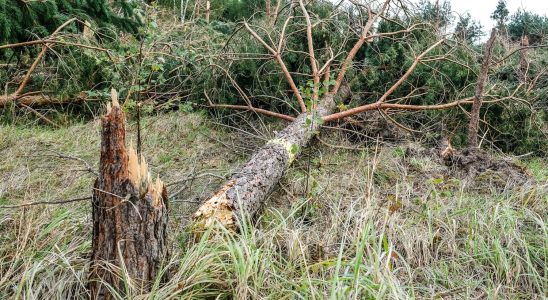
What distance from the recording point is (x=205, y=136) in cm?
446

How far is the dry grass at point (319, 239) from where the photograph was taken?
1.72 m

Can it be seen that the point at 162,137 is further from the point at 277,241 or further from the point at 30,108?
the point at 277,241

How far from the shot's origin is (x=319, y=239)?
2.22 meters

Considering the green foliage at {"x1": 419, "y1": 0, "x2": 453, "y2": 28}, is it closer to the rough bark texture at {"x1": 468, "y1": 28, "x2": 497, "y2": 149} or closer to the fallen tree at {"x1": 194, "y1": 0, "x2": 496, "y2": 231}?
the fallen tree at {"x1": 194, "y1": 0, "x2": 496, "y2": 231}

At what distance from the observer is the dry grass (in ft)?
5.65

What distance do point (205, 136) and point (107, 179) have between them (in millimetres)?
2796

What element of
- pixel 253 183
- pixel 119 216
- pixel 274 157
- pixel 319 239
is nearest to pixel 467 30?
pixel 274 157

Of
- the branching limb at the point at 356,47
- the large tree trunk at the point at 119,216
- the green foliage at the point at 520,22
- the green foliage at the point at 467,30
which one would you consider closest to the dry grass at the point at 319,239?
the large tree trunk at the point at 119,216

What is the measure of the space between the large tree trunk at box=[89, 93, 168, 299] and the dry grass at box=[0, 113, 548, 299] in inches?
3.8

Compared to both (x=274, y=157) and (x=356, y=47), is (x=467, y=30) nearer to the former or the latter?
(x=356, y=47)

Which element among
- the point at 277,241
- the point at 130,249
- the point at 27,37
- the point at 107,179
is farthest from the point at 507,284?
the point at 27,37

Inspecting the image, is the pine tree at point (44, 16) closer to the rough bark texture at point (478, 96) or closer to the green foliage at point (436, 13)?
the green foliage at point (436, 13)

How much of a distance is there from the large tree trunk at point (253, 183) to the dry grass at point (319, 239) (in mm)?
106

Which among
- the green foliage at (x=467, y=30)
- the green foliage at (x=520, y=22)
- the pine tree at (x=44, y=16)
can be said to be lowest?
the pine tree at (x=44, y=16)
